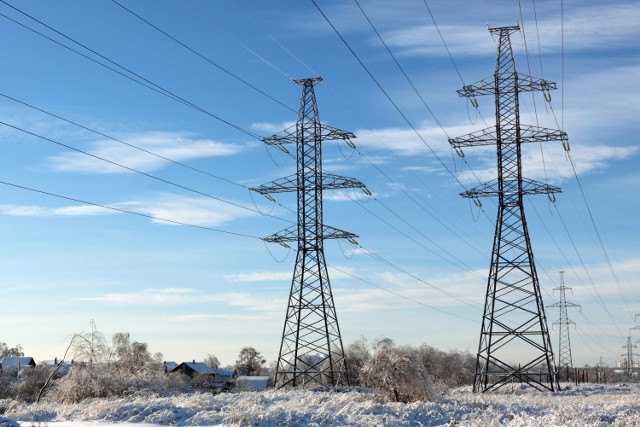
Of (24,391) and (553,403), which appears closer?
(553,403)

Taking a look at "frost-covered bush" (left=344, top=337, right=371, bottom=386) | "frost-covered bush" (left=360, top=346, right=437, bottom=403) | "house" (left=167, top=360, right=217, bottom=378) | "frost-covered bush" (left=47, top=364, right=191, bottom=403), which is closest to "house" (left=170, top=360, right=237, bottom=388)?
"house" (left=167, top=360, right=217, bottom=378)

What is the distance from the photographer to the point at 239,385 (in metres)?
99.9

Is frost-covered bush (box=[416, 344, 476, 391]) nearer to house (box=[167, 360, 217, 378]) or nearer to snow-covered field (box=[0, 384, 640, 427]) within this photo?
house (box=[167, 360, 217, 378])

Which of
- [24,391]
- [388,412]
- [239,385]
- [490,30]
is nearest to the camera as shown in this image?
[388,412]

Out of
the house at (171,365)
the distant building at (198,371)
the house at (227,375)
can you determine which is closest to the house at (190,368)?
the distant building at (198,371)

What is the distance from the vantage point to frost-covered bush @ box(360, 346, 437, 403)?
36875 millimetres

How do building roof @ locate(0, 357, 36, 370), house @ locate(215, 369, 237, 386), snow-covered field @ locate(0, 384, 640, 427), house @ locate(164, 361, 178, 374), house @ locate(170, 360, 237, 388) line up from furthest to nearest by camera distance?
1. house @ locate(215, 369, 237, 386)
2. house @ locate(164, 361, 178, 374)
3. building roof @ locate(0, 357, 36, 370)
4. house @ locate(170, 360, 237, 388)
5. snow-covered field @ locate(0, 384, 640, 427)

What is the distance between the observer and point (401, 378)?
37094 mm

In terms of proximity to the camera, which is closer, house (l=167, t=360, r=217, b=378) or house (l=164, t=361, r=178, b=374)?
house (l=167, t=360, r=217, b=378)

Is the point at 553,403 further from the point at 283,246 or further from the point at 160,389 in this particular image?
the point at 160,389

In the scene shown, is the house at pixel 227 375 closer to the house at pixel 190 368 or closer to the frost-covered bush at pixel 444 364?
the house at pixel 190 368

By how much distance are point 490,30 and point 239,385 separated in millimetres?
62673

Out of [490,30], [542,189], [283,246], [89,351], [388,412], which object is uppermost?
[490,30]

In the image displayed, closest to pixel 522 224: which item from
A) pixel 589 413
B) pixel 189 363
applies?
pixel 589 413
